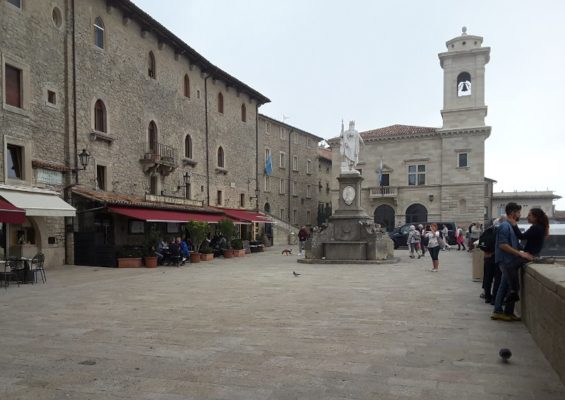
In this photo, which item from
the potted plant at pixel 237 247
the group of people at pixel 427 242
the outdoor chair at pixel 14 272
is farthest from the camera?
the potted plant at pixel 237 247

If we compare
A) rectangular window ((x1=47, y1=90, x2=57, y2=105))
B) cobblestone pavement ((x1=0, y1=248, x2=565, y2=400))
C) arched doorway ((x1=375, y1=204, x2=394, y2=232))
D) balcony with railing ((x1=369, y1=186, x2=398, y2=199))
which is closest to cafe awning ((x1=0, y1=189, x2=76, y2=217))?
rectangular window ((x1=47, y1=90, x2=57, y2=105))

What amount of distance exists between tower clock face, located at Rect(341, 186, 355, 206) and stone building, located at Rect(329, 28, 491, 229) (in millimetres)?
24700

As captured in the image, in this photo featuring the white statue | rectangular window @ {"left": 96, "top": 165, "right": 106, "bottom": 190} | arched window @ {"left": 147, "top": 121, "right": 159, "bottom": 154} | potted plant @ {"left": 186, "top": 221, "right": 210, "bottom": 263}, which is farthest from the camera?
arched window @ {"left": 147, "top": 121, "right": 159, "bottom": 154}

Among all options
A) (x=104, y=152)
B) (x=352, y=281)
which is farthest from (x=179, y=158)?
(x=352, y=281)

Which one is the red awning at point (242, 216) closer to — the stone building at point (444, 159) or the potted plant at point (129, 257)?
the potted plant at point (129, 257)

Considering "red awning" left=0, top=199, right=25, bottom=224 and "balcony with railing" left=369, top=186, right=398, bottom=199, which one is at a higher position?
"balcony with railing" left=369, top=186, right=398, bottom=199

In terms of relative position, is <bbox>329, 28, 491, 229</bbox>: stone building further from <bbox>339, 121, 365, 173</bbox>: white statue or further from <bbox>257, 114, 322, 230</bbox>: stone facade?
<bbox>339, 121, 365, 173</bbox>: white statue

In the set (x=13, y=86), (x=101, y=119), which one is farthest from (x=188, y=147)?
(x=13, y=86)

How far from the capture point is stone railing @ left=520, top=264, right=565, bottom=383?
4.12 metres

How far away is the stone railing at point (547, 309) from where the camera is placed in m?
4.12

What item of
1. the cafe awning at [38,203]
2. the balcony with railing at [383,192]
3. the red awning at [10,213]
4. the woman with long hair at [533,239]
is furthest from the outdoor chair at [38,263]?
the balcony with railing at [383,192]

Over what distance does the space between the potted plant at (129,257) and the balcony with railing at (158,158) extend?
6.41 metres

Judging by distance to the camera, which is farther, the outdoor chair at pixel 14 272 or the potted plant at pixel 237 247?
the potted plant at pixel 237 247

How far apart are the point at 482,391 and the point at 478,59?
42.9 metres
